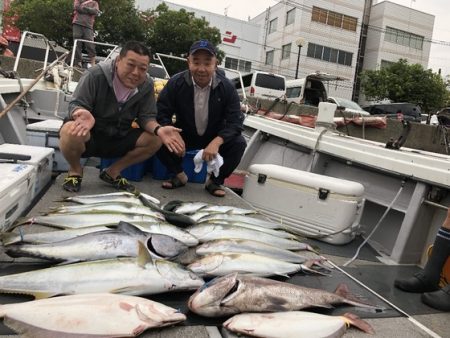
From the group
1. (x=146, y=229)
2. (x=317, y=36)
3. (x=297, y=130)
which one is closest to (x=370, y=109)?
(x=297, y=130)

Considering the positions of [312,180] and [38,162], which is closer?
[38,162]

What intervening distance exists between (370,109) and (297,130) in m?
14.8

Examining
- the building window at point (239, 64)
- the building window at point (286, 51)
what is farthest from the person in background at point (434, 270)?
the building window at point (239, 64)

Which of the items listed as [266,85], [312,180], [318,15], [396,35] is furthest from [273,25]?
[312,180]

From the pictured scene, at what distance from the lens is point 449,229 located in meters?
2.77

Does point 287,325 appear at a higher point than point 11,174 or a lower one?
lower

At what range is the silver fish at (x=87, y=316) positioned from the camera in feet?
5.38

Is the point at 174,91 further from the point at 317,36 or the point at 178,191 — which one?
the point at 317,36

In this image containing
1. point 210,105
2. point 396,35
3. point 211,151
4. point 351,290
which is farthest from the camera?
point 396,35

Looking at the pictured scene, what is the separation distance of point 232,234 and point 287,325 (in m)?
1.15

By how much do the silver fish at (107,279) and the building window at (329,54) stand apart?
41274mm

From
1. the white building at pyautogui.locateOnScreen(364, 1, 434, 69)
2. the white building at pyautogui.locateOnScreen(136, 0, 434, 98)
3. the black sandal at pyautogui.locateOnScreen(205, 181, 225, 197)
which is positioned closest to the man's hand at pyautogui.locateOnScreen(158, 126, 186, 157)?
the black sandal at pyautogui.locateOnScreen(205, 181, 225, 197)

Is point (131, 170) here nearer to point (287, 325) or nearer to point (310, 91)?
point (287, 325)

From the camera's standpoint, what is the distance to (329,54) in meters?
41.6
